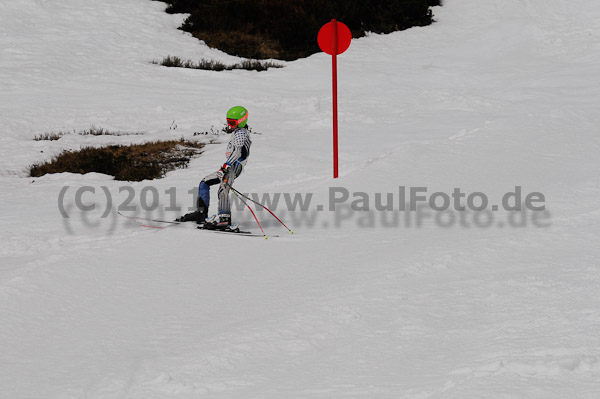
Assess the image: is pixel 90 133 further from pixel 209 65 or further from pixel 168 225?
pixel 168 225

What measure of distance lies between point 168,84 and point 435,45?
8829 millimetres

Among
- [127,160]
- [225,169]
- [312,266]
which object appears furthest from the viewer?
[127,160]

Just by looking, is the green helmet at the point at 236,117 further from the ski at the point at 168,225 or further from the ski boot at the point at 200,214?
the ski at the point at 168,225

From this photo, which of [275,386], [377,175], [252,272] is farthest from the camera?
[377,175]

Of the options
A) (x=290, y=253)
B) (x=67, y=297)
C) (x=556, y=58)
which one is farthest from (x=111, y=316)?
(x=556, y=58)

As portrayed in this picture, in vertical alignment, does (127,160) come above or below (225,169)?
above

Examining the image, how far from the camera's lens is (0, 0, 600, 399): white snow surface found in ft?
12.4

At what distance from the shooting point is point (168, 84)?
646 inches

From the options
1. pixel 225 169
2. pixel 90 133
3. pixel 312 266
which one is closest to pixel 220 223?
pixel 225 169

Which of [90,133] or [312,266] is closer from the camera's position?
[312,266]

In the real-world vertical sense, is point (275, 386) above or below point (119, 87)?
below

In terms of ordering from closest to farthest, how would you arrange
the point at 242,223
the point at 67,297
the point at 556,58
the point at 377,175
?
the point at 67,297, the point at 242,223, the point at 377,175, the point at 556,58

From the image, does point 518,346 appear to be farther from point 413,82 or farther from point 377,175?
point 413,82

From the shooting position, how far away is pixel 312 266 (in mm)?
6066
